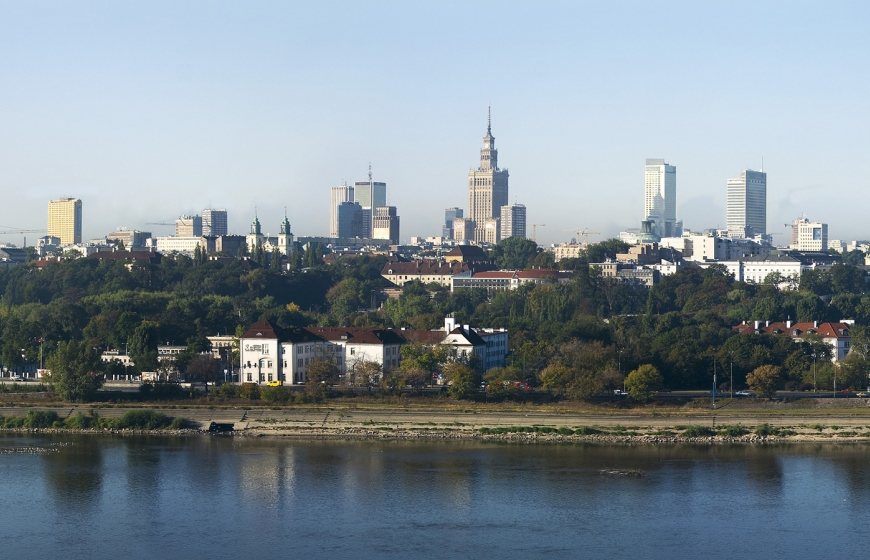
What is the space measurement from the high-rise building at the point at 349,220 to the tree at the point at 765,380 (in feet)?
436

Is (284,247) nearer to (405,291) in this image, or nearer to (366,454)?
(405,291)

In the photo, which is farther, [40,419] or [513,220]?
[513,220]

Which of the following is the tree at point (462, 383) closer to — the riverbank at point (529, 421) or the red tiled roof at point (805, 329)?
the riverbank at point (529, 421)

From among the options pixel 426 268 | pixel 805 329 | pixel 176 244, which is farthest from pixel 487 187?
pixel 805 329

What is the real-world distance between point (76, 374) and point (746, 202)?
139 metres

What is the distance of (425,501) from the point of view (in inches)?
1139

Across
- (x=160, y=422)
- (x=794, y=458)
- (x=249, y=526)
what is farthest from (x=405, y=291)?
(x=249, y=526)

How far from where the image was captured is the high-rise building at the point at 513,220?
16138 centimetres

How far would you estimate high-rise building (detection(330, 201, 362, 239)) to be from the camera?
174375mm

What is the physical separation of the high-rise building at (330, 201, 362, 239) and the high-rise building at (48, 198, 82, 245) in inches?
1118

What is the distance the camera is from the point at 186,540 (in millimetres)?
25938

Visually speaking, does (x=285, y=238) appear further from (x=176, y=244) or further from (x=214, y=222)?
(x=214, y=222)

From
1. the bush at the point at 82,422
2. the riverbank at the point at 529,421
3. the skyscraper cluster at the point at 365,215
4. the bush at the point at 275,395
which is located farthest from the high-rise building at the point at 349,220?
the bush at the point at 82,422

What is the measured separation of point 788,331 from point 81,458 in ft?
87.2
